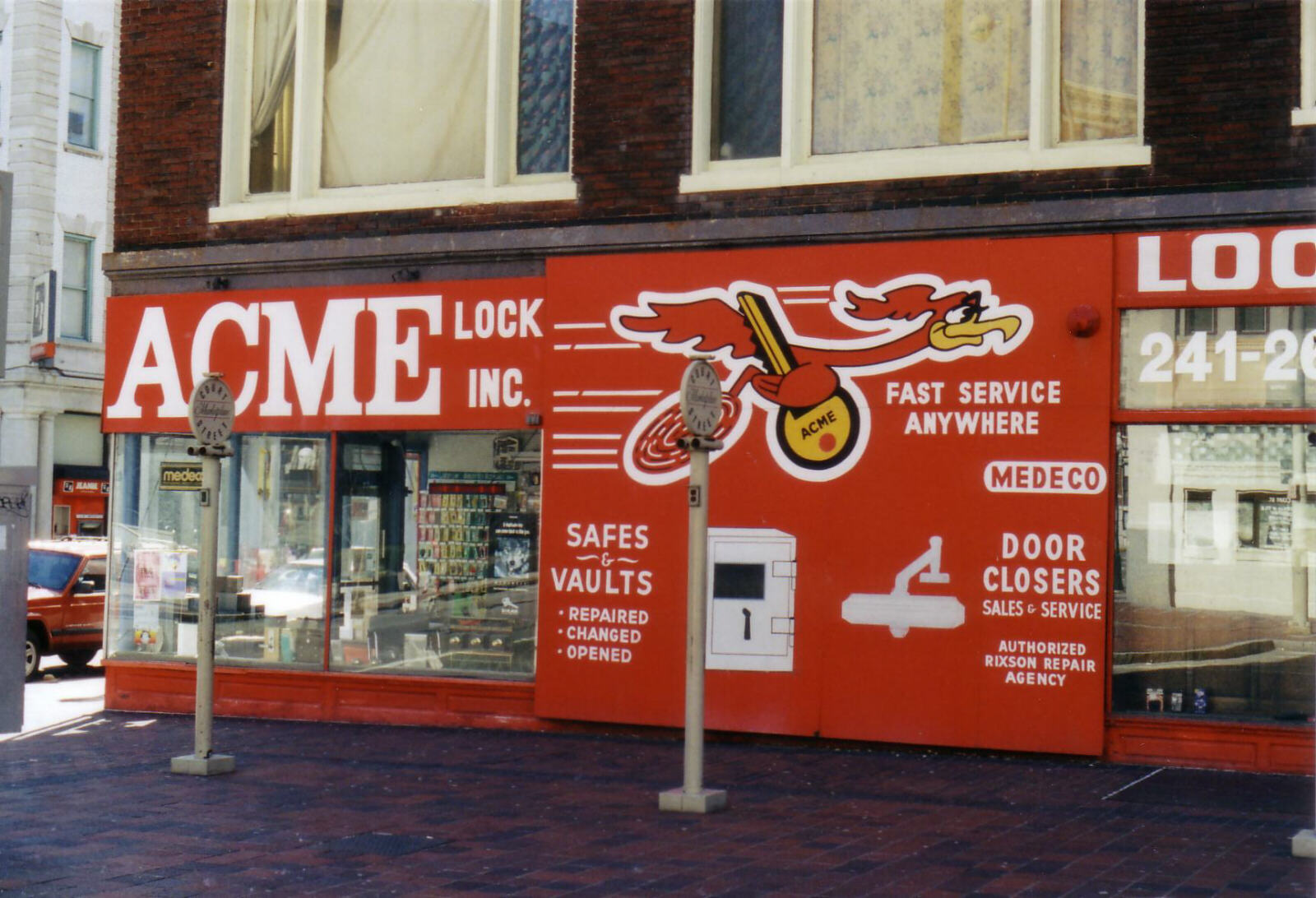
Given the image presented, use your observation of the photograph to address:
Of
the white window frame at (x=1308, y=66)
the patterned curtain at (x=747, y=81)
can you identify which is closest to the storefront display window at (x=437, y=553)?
the patterned curtain at (x=747, y=81)

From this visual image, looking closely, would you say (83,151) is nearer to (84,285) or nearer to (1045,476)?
(84,285)

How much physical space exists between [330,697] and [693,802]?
571 cm

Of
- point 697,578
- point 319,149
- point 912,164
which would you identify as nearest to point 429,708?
point 697,578

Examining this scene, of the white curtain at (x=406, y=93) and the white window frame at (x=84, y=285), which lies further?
the white window frame at (x=84, y=285)

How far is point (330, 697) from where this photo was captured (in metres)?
14.4

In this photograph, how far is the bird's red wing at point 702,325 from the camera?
12.9m

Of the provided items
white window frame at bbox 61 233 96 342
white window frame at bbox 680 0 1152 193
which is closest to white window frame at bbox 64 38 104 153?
white window frame at bbox 61 233 96 342

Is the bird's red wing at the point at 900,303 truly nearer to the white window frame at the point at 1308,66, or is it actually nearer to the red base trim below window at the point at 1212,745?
the white window frame at the point at 1308,66

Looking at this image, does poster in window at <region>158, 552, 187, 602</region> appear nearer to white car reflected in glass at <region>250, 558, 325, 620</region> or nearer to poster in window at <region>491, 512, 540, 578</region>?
white car reflected in glass at <region>250, 558, 325, 620</region>

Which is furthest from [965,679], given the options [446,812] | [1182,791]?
[446,812]

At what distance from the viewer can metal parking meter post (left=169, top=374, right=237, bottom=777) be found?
1112 centimetres

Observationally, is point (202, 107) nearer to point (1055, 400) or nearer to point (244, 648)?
point (244, 648)

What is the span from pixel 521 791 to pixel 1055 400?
4.67 m

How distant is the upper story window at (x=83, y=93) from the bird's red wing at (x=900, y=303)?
26.0m
